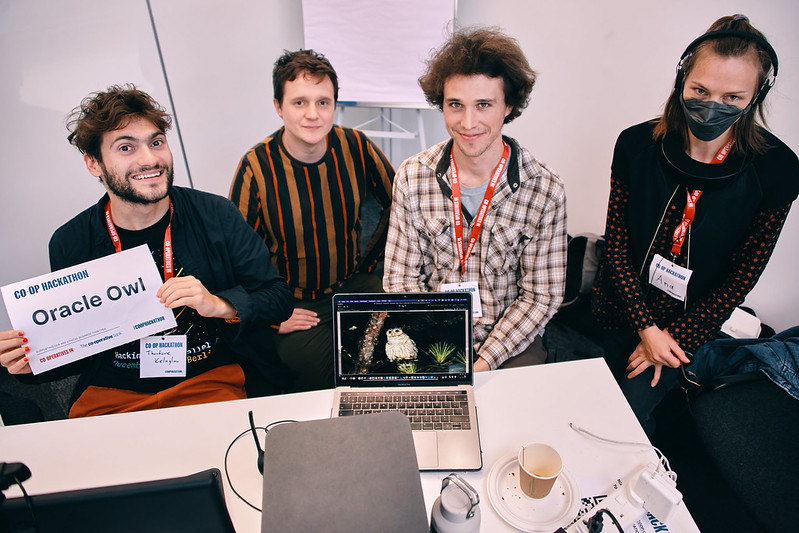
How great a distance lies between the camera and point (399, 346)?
120 cm

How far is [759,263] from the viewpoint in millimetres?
1537

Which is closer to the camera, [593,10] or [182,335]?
[182,335]

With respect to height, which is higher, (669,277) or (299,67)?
(299,67)

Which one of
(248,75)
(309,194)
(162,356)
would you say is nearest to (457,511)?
(162,356)

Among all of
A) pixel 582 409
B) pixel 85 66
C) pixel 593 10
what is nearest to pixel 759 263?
pixel 582 409

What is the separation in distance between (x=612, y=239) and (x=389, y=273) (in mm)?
889

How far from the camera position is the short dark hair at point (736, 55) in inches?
53.4

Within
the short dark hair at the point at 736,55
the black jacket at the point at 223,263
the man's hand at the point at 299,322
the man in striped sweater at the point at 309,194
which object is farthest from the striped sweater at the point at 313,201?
the short dark hair at the point at 736,55

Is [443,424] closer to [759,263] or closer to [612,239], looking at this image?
[612,239]

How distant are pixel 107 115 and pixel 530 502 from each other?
63.4 inches

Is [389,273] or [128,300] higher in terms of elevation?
[128,300]

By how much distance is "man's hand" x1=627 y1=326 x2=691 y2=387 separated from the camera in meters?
1.64

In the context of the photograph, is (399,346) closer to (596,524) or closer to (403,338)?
(403,338)

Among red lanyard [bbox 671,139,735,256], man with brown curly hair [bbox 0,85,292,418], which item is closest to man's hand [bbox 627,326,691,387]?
red lanyard [bbox 671,139,735,256]
